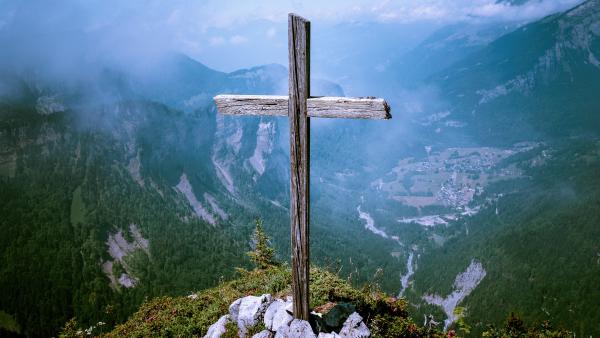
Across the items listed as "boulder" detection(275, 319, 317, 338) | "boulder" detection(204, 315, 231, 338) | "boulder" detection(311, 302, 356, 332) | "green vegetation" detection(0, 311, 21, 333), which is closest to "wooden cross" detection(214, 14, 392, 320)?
"boulder" detection(275, 319, 317, 338)

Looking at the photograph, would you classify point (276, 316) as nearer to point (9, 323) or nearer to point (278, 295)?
point (278, 295)

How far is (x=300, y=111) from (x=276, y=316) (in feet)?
19.2

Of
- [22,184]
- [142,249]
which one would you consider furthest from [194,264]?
[22,184]

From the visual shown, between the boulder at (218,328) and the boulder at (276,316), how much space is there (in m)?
1.98

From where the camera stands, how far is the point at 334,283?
14.8 meters

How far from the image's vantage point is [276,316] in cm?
1044

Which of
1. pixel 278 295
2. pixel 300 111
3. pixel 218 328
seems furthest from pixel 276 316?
pixel 300 111

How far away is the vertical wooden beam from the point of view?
7840mm

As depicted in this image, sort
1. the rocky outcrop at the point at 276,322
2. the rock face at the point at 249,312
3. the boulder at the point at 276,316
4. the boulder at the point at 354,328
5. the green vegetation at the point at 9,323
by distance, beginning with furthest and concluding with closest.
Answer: the green vegetation at the point at 9,323, the rock face at the point at 249,312, the boulder at the point at 276,316, the boulder at the point at 354,328, the rocky outcrop at the point at 276,322

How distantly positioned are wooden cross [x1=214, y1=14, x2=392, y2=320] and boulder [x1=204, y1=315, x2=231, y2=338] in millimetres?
3780

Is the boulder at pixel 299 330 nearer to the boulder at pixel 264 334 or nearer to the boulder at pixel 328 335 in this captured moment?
the boulder at pixel 328 335

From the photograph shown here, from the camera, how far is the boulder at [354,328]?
9805 millimetres

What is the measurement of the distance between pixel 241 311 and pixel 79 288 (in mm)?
135341

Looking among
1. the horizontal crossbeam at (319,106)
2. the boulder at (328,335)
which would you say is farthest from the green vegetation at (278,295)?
the horizontal crossbeam at (319,106)
